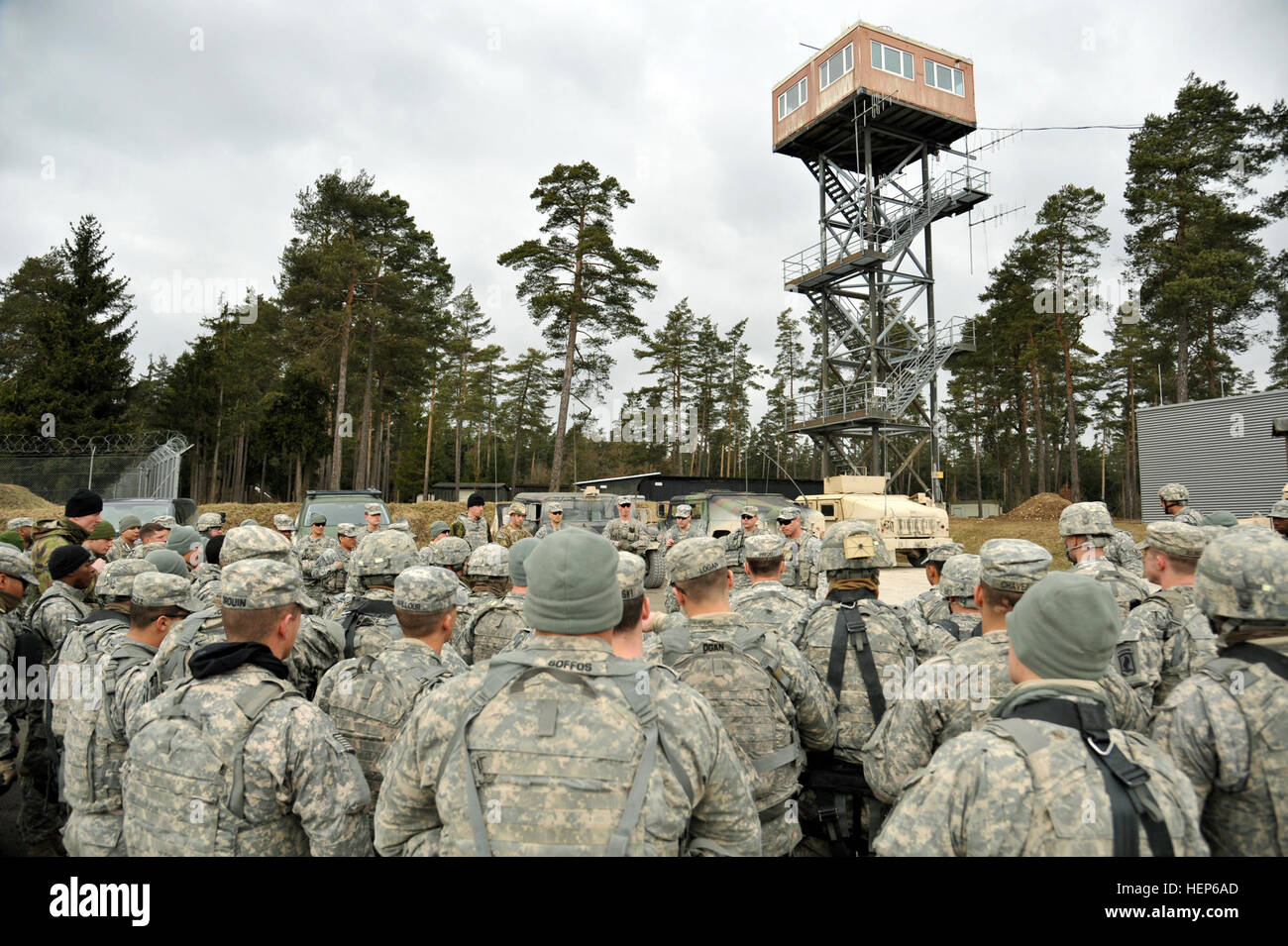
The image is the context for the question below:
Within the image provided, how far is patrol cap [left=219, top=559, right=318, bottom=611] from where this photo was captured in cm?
254

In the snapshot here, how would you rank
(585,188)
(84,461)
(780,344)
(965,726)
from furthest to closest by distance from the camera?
(780,344)
(585,188)
(84,461)
(965,726)

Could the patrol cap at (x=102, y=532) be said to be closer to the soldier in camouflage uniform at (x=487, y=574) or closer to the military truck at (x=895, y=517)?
the soldier in camouflage uniform at (x=487, y=574)

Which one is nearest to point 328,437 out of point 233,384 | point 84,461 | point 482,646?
point 233,384

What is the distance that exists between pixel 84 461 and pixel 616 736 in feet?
75.5

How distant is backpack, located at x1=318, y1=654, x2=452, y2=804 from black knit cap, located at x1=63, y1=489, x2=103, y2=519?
16.2ft

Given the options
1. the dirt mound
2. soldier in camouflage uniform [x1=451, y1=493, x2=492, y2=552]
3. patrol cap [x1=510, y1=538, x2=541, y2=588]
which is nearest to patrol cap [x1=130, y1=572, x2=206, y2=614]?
patrol cap [x1=510, y1=538, x2=541, y2=588]

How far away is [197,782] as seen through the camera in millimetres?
2287

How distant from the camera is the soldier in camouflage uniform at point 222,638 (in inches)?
126

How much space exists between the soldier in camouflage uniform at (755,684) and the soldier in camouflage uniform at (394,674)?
1.02m

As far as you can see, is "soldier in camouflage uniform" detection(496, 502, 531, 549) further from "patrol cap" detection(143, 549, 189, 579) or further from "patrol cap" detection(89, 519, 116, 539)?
"patrol cap" detection(143, 549, 189, 579)

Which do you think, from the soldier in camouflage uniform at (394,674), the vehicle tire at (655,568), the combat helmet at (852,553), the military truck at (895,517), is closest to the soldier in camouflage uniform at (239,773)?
the soldier in camouflage uniform at (394,674)
